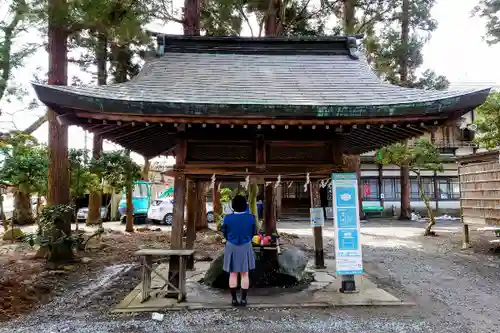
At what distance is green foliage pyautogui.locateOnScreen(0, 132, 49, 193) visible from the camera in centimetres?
1020

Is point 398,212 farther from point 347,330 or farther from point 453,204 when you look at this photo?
point 347,330

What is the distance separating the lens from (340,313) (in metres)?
5.30

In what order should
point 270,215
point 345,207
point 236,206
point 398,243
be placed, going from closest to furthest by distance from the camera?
point 236,206
point 345,207
point 270,215
point 398,243

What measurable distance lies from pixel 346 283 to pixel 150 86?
492 cm

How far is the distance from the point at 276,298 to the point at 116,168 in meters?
9.33

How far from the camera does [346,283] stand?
6.29 m

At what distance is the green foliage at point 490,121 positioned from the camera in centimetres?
1059

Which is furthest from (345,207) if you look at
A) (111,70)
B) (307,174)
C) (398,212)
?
(398,212)

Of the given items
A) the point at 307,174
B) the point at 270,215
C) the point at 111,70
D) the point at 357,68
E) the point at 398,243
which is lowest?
the point at 398,243

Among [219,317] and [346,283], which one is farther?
[346,283]

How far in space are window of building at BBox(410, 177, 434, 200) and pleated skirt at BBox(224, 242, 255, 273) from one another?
22.2 m

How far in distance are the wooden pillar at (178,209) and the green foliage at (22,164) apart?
22.2ft

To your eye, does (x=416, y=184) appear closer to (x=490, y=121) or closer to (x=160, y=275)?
(x=490, y=121)

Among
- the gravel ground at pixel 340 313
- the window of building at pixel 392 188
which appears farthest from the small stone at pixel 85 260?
the window of building at pixel 392 188
